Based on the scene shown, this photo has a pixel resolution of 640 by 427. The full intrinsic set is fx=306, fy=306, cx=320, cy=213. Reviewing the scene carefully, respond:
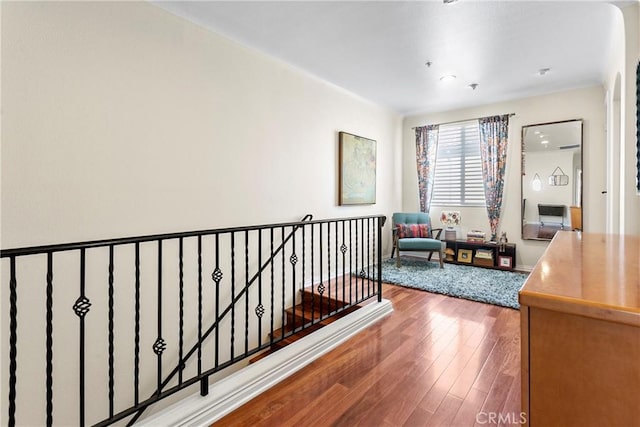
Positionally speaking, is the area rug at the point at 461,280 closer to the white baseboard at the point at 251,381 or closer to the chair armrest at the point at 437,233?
the chair armrest at the point at 437,233

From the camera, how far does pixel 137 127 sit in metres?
2.30

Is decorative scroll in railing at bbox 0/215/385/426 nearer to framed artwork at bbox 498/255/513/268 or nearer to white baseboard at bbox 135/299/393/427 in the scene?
white baseboard at bbox 135/299/393/427

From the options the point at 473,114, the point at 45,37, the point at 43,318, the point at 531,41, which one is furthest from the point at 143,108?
the point at 473,114

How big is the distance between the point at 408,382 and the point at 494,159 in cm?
396

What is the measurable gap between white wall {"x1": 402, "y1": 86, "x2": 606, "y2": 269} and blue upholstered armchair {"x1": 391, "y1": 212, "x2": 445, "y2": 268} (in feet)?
1.28

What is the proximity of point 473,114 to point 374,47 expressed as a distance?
2.69m

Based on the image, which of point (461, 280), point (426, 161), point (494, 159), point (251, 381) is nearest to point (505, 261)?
point (461, 280)

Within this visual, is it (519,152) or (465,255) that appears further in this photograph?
(465,255)

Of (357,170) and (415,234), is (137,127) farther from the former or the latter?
(415,234)

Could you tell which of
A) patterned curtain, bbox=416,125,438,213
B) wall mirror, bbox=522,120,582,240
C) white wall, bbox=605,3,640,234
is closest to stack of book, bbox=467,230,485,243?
wall mirror, bbox=522,120,582,240

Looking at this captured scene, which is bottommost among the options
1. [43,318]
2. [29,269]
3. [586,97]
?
[43,318]

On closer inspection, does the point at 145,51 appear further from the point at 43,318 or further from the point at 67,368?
the point at 67,368

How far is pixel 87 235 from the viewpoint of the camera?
206 cm

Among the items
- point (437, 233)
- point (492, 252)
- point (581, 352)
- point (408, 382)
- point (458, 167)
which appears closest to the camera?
point (581, 352)
